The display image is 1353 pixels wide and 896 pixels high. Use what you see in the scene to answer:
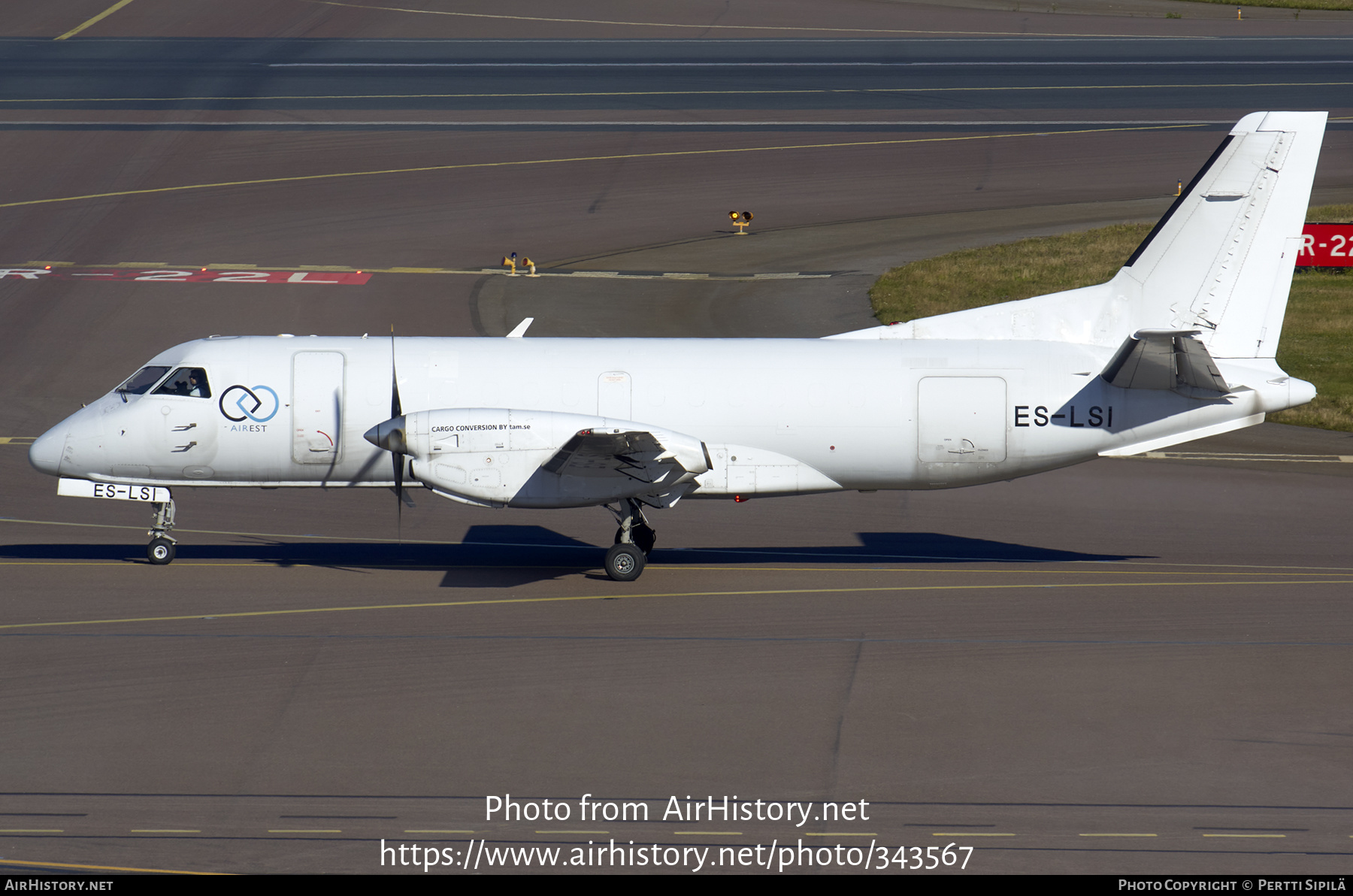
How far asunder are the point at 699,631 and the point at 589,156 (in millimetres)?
33475

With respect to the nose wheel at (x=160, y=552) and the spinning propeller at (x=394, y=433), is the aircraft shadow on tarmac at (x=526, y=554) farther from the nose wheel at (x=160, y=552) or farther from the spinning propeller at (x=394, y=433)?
the spinning propeller at (x=394, y=433)

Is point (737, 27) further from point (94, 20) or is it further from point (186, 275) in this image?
point (186, 275)

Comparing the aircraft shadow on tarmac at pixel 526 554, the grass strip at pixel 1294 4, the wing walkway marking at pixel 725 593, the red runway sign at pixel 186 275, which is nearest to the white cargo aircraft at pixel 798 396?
the wing walkway marking at pixel 725 593

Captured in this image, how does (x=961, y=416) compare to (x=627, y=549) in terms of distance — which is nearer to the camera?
(x=961, y=416)

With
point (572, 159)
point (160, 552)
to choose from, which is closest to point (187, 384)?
point (160, 552)

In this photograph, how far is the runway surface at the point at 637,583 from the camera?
1326 cm

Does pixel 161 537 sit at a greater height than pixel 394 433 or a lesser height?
lesser

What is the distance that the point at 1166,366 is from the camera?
19812 millimetres

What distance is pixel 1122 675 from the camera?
16594 mm

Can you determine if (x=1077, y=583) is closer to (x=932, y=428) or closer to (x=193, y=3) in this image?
(x=932, y=428)

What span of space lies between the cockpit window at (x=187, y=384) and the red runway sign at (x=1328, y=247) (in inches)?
1313

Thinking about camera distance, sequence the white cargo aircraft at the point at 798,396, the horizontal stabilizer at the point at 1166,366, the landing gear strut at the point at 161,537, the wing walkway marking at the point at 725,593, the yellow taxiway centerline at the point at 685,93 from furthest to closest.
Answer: the yellow taxiway centerline at the point at 685,93
the landing gear strut at the point at 161,537
the white cargo aircraft at the point at 798,396
the horizontal stabilizer at the point at 1166,366
the wing walkway marking at the point at 725,593

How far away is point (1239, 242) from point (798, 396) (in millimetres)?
7104

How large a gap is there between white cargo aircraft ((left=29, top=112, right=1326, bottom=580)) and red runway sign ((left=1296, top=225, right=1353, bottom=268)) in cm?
2272
